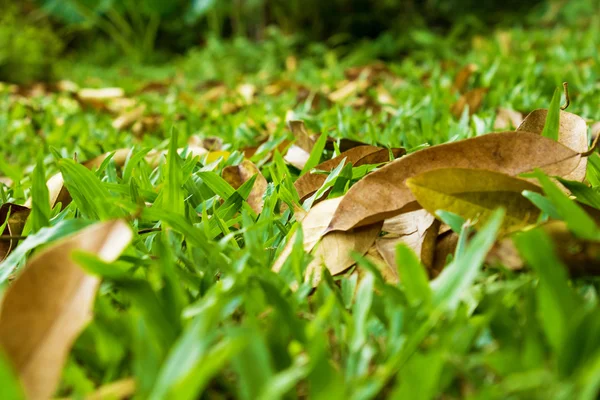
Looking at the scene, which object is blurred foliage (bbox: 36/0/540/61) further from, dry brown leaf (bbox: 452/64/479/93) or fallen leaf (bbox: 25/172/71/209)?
fallen leaf (bbox: 25/172/71/209)

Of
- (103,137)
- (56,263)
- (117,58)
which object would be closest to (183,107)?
(103,137)

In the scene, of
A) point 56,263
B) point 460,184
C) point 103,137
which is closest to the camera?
point 56,263

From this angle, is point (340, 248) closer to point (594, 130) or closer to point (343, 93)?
point (594, 130)

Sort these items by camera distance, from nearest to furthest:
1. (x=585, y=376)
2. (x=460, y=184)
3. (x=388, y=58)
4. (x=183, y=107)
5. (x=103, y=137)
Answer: (x=585, y=376) → (x=460, y=184) → (x=103, y=137) → (x=183, y=107) → (x=388, y=58)

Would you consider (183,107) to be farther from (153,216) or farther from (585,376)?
(585,376)

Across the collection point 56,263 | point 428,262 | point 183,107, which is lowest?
point 183,107

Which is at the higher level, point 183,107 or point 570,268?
point 570,268

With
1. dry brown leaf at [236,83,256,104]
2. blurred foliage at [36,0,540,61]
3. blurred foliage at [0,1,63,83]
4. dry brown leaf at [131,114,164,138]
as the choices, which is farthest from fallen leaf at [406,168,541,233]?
blurred foliage at [36,0,540,61]

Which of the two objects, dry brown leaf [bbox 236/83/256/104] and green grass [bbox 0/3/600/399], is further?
dry brown leaf [bbox 236/83/256/104]
